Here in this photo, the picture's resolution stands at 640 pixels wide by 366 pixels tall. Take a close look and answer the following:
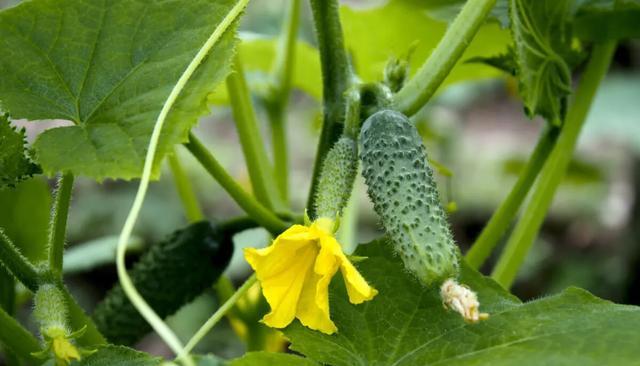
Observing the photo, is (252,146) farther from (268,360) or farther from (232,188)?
(268,360)

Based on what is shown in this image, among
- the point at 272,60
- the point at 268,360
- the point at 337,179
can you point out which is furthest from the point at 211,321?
the point at 272,60

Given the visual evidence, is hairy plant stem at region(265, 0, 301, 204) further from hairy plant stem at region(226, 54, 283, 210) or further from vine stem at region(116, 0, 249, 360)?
vine stem at region(116, 0, 249, 360)

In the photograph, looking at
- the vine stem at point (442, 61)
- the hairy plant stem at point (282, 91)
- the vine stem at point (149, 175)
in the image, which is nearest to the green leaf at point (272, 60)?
the hairy plant stem at point (282, 91)

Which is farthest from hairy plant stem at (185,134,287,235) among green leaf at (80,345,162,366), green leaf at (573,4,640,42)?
green leaf at (573,4,640,42)

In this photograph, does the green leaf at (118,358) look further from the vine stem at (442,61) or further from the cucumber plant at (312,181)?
the vine stem at (442,61)

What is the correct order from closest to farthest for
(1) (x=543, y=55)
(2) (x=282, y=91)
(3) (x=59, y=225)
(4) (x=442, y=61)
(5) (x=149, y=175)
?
(5) (x=149, y=175) → (3) (x=59, y=225) → (4) (x=442, y=61) → (1) (x=543, y=55) → (2) (x=282, y=91)
